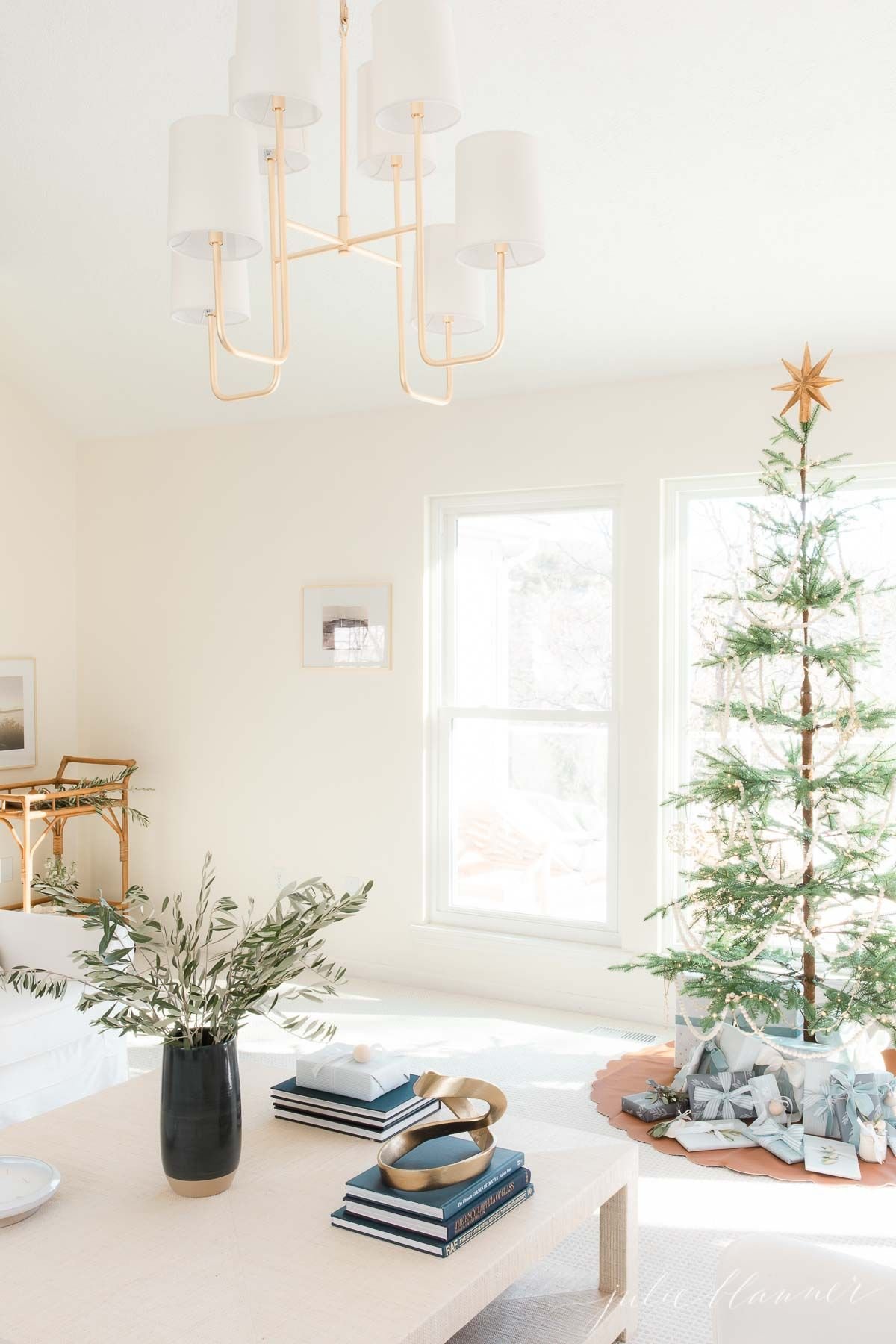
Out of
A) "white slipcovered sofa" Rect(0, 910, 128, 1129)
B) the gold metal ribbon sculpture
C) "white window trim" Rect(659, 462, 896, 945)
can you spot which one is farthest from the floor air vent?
the gold metal ribbon sculpture

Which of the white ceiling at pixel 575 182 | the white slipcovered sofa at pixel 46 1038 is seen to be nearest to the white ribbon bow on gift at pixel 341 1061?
the white slipcovered sofa at pixel 46 1038

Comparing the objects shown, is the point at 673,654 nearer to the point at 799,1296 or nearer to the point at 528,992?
the point at 528,992

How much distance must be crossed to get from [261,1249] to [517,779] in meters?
2.96

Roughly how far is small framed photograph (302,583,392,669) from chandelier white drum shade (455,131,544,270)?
3018 millimetres

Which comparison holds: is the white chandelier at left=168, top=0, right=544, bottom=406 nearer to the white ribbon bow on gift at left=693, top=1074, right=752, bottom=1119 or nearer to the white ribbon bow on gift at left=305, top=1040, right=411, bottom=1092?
the white ribbon bow on gift at left=305, top=1040, right=411, bottom=1092

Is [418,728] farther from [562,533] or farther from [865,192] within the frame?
[865,192]

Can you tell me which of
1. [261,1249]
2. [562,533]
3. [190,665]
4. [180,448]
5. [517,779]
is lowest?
[261,1249]

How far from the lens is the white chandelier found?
5.70 feet

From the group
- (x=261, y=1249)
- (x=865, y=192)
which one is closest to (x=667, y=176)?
(x=865, y=192)

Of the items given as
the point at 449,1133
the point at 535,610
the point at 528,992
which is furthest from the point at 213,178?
the point at 528,992

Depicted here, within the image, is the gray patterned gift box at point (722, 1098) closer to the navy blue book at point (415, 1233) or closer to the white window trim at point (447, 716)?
the white window trim at point (447, 716)

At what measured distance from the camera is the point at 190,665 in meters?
5.47

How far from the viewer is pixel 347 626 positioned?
4.96 m

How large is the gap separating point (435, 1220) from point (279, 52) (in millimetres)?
1850
